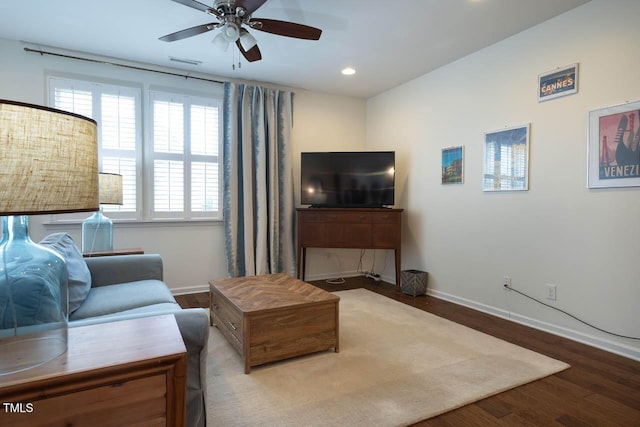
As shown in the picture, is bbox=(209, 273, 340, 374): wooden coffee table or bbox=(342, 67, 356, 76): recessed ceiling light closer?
bbox=(209, 273, 340, 374): wooden coffee table

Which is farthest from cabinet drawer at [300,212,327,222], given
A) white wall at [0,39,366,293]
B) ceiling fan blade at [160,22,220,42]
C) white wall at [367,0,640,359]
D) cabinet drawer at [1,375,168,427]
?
cabinet drawer at [1,375,168,427]

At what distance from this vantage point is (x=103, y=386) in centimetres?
97

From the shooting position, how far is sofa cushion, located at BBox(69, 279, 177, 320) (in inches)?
79.0

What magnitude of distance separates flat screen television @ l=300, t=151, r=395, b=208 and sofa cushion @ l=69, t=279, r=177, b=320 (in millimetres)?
2393

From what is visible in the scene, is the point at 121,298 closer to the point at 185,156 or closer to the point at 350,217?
the point at 185,156

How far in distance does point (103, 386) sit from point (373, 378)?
61.8 inches

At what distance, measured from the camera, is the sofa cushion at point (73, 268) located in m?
2.05

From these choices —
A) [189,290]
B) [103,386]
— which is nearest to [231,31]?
[103,386]

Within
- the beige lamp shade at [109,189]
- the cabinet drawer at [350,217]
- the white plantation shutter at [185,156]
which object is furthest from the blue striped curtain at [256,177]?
the beige lamp shade at [109,189]

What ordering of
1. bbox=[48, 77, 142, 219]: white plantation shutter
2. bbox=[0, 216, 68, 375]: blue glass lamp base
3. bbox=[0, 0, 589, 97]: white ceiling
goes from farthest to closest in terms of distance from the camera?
bbox=[48, 77, 142, 219]: white plantation shutter < bbox=[0, 0, 589, 97]: white ceiling < bbox=[0, 216, 68, 375]: blue glass lamp base

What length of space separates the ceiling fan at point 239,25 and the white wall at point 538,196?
6.44 feet

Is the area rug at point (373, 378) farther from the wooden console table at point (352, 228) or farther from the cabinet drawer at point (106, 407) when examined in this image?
the wooden console table at point (352, 228)

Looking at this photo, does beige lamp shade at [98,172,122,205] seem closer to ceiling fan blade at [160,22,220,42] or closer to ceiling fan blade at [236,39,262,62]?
ceiling fan blade at [160,22,220,42]

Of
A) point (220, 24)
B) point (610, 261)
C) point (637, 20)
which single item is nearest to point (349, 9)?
point (220, 24)
